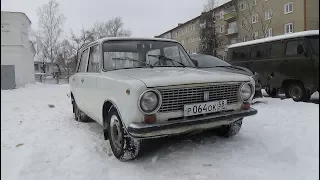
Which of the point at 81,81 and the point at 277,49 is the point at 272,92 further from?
the point at 81,81

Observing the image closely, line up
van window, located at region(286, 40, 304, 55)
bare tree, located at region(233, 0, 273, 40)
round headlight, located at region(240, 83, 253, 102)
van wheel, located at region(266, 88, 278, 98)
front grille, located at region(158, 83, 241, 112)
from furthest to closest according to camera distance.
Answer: bare tree, located at region(233, 0, 273, 40), van wheel, located at region(266, 88, 278, 98), van window, located at region(286, 40, 304, 55), round headlight, located at region(240, 83, 253, 102), front grille, located at region(158, 83, 241, 112)

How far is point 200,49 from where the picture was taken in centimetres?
3944

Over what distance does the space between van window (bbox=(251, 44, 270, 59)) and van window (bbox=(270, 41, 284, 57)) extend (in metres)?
0.25

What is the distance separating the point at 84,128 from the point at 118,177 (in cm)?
262

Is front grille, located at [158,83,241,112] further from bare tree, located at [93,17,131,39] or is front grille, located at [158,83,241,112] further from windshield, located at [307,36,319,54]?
bare tree, located at [93,17,131,39]

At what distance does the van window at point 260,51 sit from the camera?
977cm

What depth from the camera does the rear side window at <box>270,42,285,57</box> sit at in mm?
9065

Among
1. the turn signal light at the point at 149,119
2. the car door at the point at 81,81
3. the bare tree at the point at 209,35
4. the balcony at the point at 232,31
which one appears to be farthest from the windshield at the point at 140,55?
the balcony at the point at 232,31

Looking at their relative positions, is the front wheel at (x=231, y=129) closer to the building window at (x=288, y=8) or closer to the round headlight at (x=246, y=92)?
the round headlight at (x=246, y=92)

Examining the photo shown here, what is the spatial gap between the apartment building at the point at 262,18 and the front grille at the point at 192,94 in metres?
18.6

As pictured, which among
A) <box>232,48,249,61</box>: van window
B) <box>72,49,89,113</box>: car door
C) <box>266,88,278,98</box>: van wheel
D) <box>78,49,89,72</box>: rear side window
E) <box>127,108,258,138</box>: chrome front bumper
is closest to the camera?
<box>127,108,258,138</box>: chrome front bumper

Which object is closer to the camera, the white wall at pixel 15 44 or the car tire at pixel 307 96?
the car tire at pixel 307 96

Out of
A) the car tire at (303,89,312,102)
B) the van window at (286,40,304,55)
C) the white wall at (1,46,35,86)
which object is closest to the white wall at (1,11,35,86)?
the white wall at (1,46,35,86)

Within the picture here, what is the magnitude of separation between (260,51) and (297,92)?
87.3 inches
